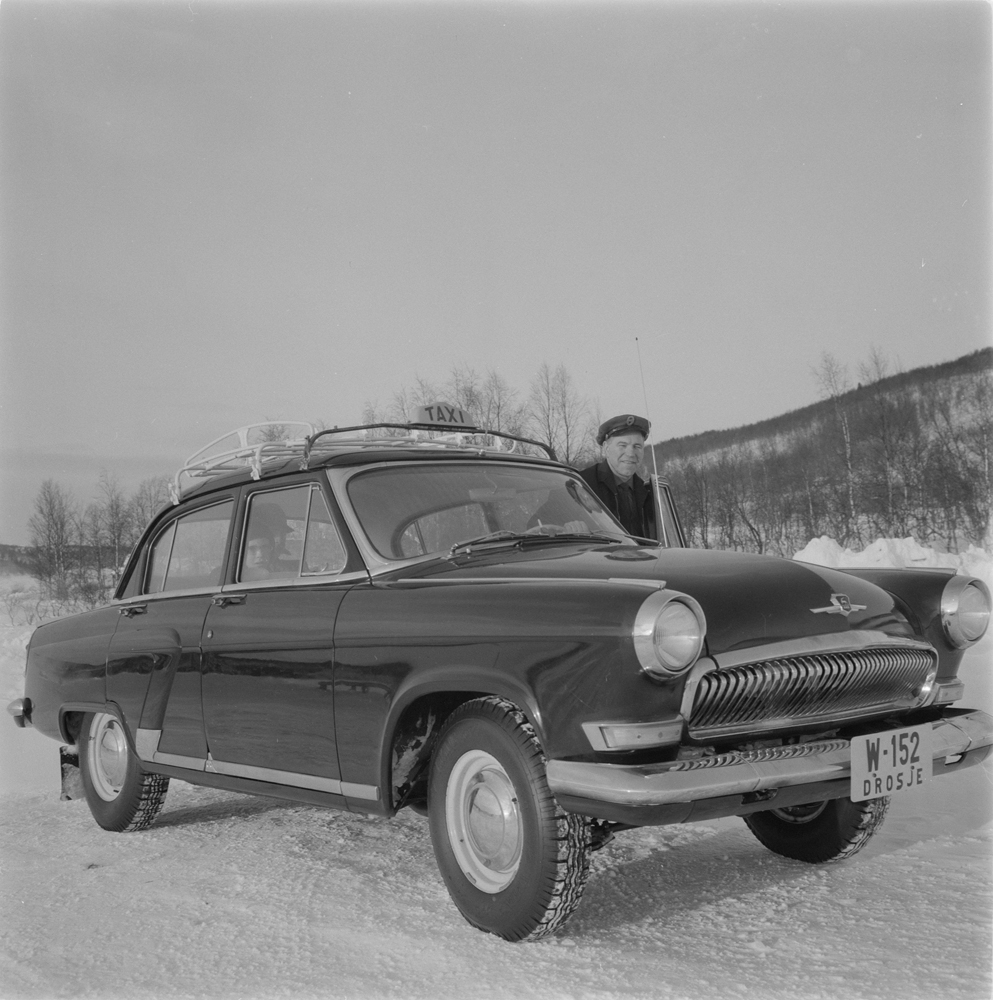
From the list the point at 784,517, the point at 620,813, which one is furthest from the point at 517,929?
the point at 784,517

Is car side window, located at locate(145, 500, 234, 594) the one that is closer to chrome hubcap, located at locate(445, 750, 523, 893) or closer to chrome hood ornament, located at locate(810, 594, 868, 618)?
chrome hubcap, located at locate(445, 750, 523, 893)

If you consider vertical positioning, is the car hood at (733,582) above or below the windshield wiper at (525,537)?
below

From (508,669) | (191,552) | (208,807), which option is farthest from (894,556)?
(508,669)

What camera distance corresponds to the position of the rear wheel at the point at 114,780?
579 centimetres

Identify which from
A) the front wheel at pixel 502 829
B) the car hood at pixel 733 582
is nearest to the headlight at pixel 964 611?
the car hood at pixel 733 582

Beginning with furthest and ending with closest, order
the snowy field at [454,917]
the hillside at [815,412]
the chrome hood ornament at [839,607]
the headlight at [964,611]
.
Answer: the hillside at [815,412]
the headlight at [964,611]
the chrome hood ornament at [839,607]
the snowy field at [454,917]

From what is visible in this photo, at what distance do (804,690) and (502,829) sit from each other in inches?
44.3

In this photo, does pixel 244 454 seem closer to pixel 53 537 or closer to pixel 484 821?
pixel 484 821

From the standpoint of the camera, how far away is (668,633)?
3.30 meters

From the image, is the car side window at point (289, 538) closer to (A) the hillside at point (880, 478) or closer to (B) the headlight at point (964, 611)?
(B) the headlight at point (964, 611)

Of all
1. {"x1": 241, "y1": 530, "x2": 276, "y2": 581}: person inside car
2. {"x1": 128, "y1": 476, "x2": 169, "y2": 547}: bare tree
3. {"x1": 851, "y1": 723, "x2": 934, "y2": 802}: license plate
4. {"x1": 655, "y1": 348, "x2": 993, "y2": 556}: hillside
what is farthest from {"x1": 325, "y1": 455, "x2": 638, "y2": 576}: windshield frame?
{"x1": 655, "y1": 348, "x2": 993, "y2": 556}: hillside

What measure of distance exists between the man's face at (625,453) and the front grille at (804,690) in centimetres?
319

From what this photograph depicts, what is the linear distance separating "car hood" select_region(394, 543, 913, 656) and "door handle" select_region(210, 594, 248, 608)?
108 cm

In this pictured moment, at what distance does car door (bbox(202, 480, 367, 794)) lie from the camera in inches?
174
